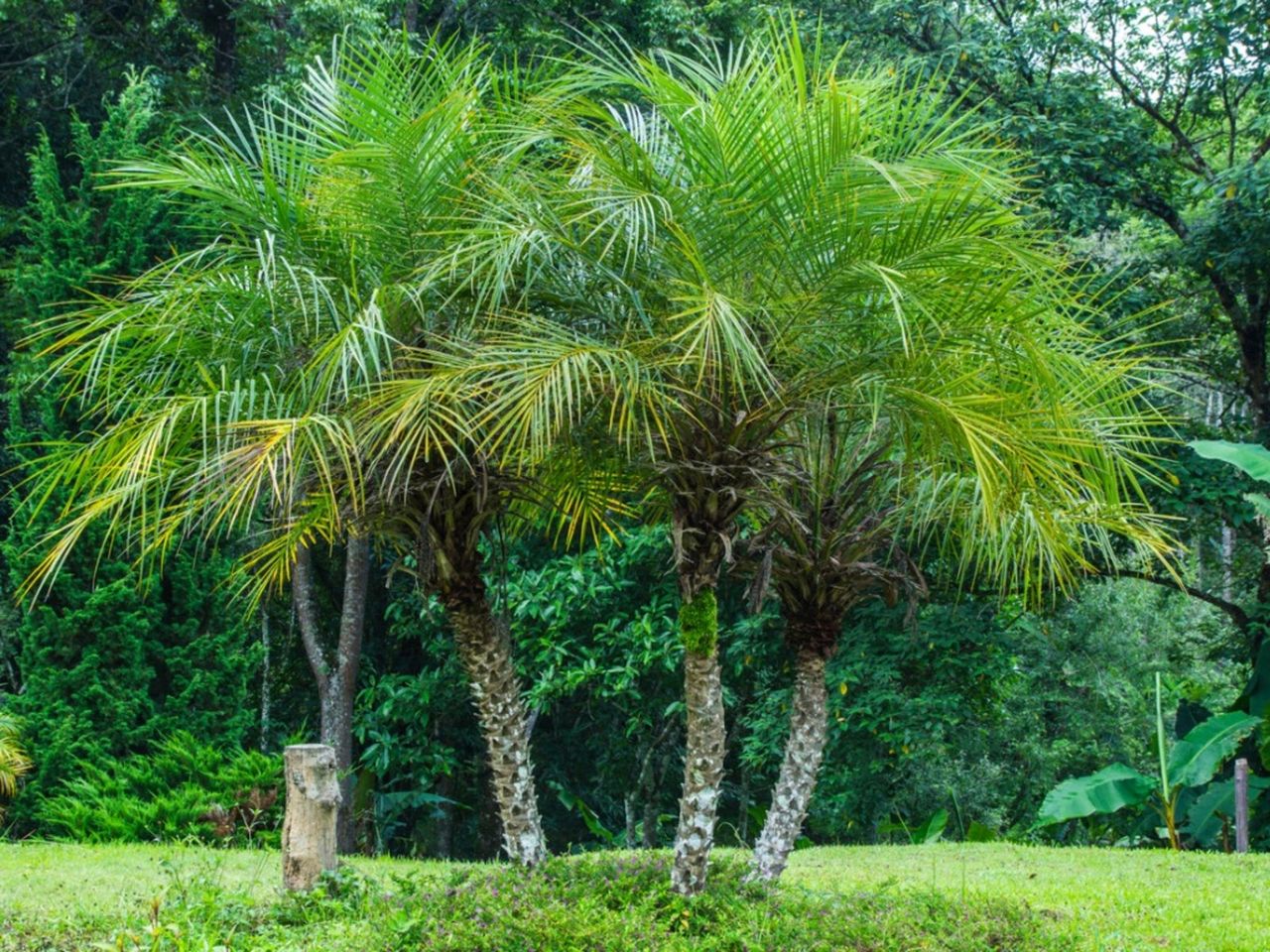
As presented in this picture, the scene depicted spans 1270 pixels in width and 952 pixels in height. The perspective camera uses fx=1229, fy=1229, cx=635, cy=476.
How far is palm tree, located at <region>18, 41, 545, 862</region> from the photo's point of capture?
559 centimetres

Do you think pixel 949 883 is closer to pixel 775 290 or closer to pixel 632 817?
pixel 775 290

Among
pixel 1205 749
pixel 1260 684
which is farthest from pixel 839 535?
pixel 1260 684

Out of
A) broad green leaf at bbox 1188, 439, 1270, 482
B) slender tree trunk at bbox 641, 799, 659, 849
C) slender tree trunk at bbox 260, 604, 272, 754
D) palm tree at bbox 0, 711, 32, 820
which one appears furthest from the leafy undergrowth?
slender tree trunk at bbox 641, 799, 659, 849

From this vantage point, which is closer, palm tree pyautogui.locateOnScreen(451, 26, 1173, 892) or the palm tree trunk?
palm tree pyautogui.locateOnScreen(451, 26, 1173, 892)

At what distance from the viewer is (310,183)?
6168mm

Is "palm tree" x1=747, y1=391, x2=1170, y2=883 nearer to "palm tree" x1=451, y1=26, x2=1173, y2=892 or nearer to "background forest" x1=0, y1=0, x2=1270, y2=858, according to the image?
"palm tree" x1=451, y1=26, x2=1173, y2=892

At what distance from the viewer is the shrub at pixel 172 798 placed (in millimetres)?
10445

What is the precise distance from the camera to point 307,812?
624 centimetres

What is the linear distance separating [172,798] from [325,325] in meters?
6.29

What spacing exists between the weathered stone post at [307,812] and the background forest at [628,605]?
14.5 ft

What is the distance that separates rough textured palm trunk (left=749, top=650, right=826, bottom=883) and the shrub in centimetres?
524

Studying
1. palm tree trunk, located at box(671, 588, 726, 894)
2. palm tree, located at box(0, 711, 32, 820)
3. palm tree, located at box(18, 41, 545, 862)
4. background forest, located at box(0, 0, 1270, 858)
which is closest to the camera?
palm tree, located at box(18, 41, 545, 862)

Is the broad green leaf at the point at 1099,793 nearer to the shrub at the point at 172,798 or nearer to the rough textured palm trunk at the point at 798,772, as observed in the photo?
the rough textured palm trunk at the point at 798,772

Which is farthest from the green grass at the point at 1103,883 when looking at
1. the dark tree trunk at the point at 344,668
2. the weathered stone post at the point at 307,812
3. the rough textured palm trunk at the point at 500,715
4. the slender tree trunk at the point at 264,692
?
the slender tree trunk at the point at 264,692
